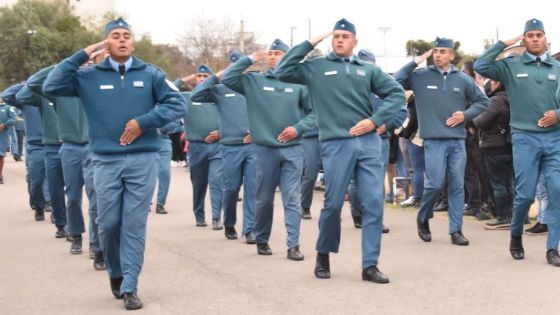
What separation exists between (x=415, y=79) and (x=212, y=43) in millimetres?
58917

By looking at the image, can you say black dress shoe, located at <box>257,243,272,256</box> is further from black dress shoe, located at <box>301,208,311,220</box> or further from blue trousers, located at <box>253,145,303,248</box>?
black dress shoe, located at <box>301,208,311,220</box>

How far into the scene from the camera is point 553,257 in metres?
8.55

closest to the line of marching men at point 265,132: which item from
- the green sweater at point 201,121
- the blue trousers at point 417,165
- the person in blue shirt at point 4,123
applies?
the green sweater at point 201,121

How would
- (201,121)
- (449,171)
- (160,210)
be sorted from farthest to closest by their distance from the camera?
1. (160,210)
2. (201,121)
3. (449,171)

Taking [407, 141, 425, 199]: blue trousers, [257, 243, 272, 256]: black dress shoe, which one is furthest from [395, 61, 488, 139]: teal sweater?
[407, 141, 425, 199]: blue trousers

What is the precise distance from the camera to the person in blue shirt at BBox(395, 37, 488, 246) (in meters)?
10.2

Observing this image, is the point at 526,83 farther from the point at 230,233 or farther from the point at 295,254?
the point at 230,233

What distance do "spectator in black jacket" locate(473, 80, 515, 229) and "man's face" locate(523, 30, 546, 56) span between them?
2408 mm

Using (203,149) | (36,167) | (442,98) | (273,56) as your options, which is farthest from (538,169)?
(36,167)

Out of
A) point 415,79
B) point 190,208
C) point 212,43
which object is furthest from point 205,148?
point 212,43

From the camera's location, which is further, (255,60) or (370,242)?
(255,60)

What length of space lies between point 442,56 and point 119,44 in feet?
14.1

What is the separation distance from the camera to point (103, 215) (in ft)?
24.2

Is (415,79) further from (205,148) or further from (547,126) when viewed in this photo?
(205,148)
